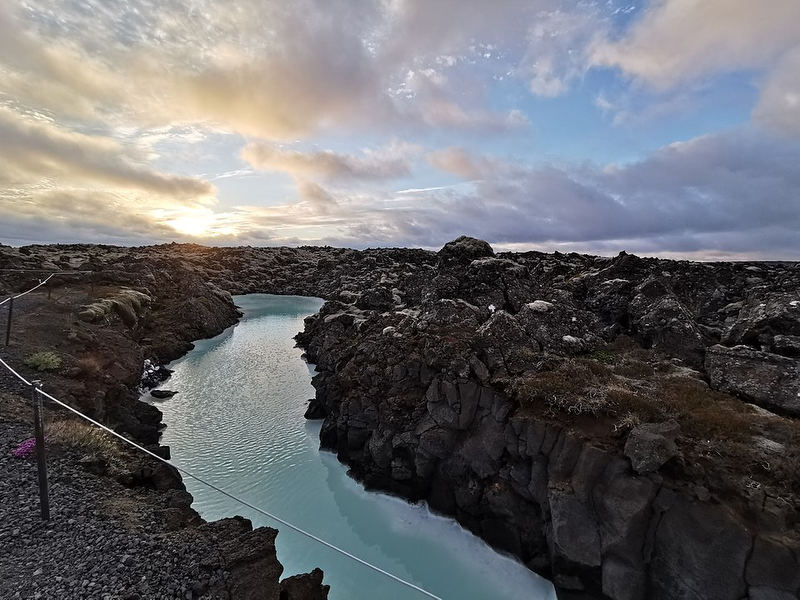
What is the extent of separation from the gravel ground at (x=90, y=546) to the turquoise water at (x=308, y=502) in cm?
568

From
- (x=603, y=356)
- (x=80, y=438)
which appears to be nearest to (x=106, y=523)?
(x=80, y=438)

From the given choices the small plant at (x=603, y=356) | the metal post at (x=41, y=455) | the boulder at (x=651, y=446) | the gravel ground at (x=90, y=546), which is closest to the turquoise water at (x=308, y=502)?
the gravel ground at (x=90, y=546)

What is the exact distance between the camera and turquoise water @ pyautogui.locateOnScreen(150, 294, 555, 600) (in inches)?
596

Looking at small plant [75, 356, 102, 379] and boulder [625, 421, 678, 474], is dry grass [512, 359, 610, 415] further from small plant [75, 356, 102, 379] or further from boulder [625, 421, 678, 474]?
small plant [75, 356, 102, 379]

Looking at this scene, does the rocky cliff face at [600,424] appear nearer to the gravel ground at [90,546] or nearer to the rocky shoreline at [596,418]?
the rocky shoreline at [596,418]

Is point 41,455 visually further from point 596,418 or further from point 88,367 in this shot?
point 596,418

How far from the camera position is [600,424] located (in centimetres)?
1433

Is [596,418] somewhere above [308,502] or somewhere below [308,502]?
above

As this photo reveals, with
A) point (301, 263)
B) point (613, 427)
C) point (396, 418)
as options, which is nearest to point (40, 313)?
point (396, 418)

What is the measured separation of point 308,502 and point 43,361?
17.7m

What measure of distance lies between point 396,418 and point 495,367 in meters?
6.12

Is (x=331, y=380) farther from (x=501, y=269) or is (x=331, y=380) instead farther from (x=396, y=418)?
(x=501, y=269)

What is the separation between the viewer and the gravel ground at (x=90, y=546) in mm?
9688

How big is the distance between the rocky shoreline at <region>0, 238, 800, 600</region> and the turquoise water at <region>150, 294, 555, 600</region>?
1084 mm
